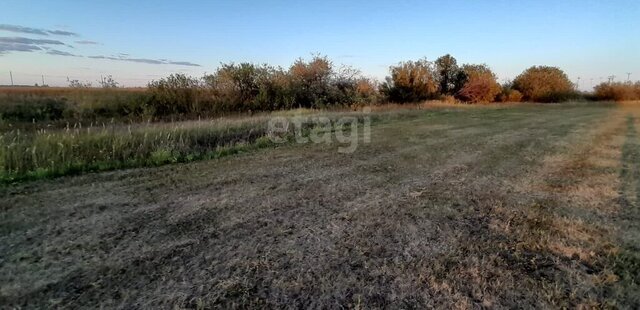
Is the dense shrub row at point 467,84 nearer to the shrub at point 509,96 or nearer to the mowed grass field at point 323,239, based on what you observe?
the shrub at point 509,96

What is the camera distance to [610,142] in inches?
439

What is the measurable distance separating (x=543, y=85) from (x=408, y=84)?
32.4 metres

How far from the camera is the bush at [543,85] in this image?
5584 cm

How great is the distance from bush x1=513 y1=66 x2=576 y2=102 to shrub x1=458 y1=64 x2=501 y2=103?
14.2 meters

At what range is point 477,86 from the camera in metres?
43.6

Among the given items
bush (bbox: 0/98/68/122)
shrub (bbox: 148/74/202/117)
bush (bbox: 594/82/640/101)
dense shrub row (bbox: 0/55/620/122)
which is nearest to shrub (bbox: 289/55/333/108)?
dense shrub row (bbox: 0/55/620/122)

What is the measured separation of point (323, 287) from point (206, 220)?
1.92 m

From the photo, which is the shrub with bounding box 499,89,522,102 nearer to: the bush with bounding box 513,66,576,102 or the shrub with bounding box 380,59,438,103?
the bush with bounding box 513,66,576,102

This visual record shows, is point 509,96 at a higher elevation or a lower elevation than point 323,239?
higher

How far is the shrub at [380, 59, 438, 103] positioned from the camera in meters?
35.9

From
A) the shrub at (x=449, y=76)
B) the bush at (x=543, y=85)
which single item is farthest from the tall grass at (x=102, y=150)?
the bush at (x=543, y=85)

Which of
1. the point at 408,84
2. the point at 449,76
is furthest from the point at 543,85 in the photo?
the point at 408,84

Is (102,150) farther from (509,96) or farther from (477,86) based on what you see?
(509,96)

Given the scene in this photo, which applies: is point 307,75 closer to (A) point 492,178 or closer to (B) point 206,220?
(A) point 492,178
